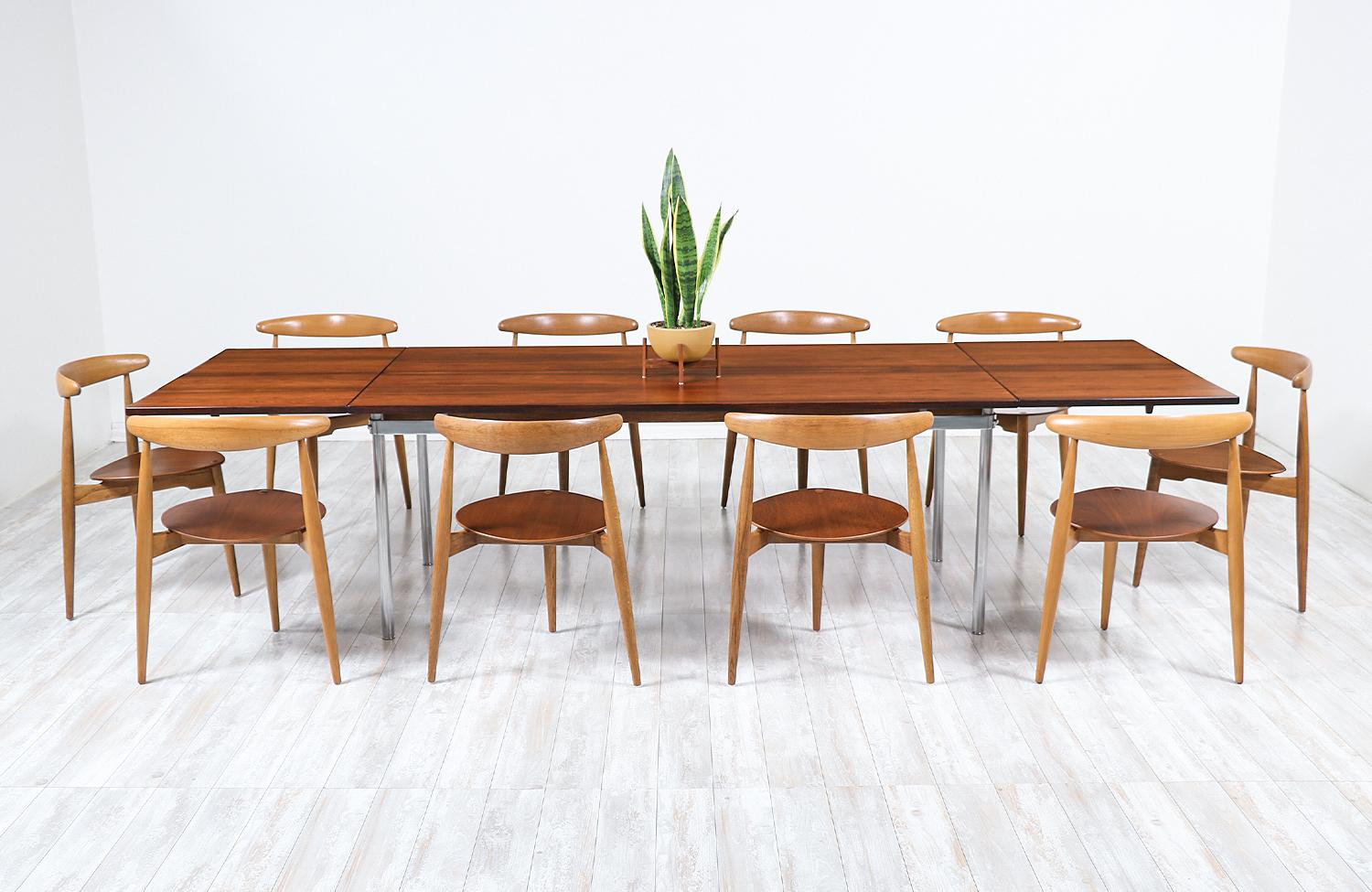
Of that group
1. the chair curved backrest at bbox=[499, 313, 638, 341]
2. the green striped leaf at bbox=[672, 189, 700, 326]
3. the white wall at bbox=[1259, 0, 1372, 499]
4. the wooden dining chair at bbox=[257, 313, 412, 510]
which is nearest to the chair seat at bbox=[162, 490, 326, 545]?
the wooden dining chair at bbox=[257, 313, 412, 510]

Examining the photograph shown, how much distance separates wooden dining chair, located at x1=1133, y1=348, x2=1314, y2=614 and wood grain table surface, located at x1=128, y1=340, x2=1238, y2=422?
10.8 inches

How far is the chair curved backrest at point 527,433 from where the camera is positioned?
2.79 meters

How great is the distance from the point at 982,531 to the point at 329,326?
2.54 metres

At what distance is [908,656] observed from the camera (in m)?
3.24

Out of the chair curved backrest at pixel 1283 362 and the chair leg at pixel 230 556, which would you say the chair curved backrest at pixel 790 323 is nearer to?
the chair curved backrest at pixel 1283 362

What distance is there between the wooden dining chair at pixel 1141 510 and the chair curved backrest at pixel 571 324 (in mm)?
1914

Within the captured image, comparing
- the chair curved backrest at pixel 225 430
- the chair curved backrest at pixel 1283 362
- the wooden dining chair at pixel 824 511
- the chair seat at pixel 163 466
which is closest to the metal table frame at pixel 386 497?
the wooden dining chair at pixel 824 511

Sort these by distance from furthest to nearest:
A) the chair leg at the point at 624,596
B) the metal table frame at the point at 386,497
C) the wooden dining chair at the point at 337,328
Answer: the wooden dining chair at the point at 337,328, the metal table frame at the point at 386,497, the chair leg at the point at 624,596

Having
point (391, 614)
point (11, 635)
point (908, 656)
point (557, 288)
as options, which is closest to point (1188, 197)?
point (557, 288)

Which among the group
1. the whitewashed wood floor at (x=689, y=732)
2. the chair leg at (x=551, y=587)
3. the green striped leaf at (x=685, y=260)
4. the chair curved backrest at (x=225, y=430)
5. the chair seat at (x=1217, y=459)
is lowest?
the whitewashed wood floor at (x=689, y=732)

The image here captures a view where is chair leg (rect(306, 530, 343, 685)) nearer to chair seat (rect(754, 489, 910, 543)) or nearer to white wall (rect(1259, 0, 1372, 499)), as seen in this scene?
chair seat (rect(754, 489, 910, 543))

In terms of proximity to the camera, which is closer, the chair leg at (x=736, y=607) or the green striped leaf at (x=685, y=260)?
the chair leg at (x=736, y=607)

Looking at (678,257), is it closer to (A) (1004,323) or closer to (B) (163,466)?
(A) (1004,323)

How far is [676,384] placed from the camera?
134 inches
